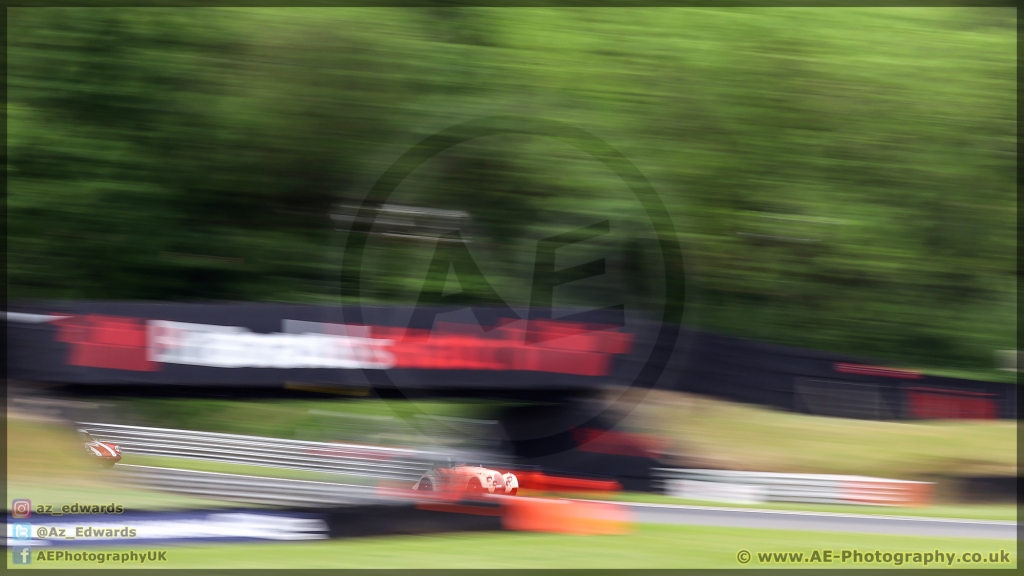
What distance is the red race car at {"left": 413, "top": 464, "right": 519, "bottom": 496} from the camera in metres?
4.12

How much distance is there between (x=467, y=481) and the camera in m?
4.15

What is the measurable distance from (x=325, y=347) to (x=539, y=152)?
1.79m

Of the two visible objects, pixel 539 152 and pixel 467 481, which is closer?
pixel 467 481

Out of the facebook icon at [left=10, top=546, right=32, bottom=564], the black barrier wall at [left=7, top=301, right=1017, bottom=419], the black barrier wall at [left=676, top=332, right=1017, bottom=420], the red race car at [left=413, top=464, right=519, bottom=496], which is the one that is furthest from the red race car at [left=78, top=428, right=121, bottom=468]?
the black barrier wall at [left=676, top=332, right=1017, bottom=420]

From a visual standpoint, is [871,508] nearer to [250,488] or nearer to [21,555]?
[250,488]

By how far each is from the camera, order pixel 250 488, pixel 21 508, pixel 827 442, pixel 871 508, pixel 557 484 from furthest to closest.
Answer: pixel 827 442 → pixel 871 508 → pixel 557 484 → pixel 250 488 → pixel 21 508

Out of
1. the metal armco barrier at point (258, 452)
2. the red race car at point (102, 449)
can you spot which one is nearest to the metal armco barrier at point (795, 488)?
the metal armco barrier at point (258, 452)

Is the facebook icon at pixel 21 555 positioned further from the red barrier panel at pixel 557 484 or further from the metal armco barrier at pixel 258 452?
the red barrier panel at pixel 557 484

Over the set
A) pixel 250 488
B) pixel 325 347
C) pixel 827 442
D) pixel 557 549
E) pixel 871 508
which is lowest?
pixel 557 549

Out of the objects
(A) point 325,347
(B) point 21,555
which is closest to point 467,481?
(A) point 325,347

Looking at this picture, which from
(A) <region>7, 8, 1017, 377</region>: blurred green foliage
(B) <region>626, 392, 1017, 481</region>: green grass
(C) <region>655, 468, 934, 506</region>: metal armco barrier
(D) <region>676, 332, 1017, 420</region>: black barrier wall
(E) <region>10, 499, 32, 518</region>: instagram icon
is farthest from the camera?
(A) <region>7, 8, 1017, 377</region>: blurred green foliage

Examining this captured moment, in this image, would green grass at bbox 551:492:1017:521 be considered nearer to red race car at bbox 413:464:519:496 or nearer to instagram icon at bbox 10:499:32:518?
red race car at bbox 413:464:519:496

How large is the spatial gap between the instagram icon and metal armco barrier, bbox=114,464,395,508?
0.39 m

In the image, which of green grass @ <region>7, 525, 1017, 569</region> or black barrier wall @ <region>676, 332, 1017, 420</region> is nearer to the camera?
green grass @ <region>7, 525, 1017, 569</region>
